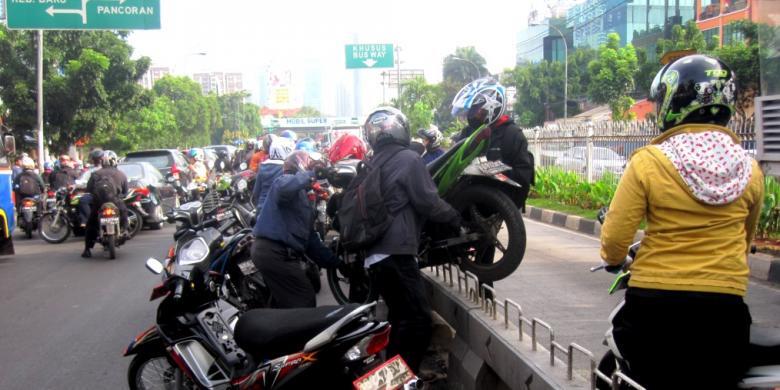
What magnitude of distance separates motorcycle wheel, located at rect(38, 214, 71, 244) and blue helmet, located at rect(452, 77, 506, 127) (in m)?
9.82

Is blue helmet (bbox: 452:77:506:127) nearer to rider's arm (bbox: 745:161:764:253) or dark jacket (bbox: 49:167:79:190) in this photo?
rider's arm (bbox: 745:161:764:253)

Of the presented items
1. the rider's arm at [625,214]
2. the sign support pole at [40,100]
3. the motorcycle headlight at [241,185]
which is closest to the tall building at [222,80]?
the sign support pole at [40,100]

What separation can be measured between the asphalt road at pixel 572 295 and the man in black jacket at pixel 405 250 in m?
1.18

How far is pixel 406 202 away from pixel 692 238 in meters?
1.95

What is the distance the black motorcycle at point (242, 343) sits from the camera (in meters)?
3.15

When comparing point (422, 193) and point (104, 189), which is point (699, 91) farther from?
point (104, 189)

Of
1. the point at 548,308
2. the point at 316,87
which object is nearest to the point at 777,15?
the point at 548,308

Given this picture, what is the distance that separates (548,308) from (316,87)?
600ft

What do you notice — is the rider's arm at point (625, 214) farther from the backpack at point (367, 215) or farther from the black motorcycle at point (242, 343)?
the backpack at point (367, 215)

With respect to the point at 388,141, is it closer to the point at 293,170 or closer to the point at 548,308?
the point at 293,170

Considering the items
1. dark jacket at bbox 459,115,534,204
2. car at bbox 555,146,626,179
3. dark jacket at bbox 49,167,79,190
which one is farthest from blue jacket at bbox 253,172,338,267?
dark jacket at bbox 49,167,79,190

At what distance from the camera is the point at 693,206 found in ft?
7.05

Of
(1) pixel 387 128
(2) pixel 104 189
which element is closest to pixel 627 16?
(2) pixel 104 189

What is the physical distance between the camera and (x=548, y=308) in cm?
601
